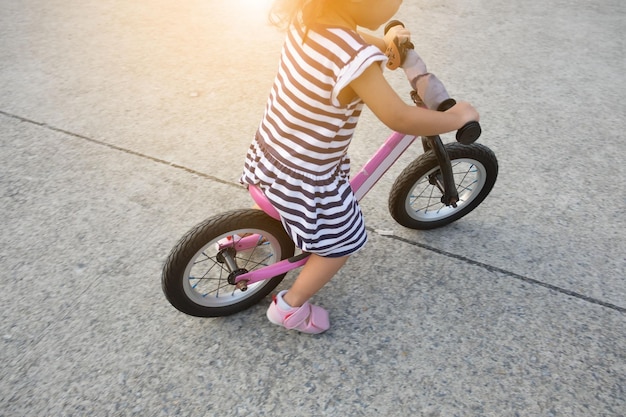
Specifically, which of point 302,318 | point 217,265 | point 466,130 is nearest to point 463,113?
point 466,130

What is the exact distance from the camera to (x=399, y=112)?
4.72 ft

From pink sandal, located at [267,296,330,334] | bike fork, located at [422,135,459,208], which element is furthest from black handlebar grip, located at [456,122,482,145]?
pink sandal, located at [267,296,330,334]

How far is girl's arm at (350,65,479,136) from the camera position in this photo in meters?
1.36

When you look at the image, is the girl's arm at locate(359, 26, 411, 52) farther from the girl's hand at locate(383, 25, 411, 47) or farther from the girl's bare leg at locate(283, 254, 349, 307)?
the girl's bare leg at locate(283, 254, 349, 307)

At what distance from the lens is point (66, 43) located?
3.63 metres

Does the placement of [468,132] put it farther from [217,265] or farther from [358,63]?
[217,265]

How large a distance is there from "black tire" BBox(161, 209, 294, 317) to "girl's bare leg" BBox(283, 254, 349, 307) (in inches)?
5.3

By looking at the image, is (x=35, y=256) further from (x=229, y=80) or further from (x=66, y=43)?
(x=66, y=43)

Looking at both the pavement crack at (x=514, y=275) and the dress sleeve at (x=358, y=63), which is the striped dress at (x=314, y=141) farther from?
the pavement crack at (x=514, y=275)

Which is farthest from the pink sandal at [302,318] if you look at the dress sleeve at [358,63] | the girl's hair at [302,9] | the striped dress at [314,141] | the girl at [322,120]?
the girl's hair at [302,9]

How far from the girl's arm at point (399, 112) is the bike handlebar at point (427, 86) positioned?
26mm

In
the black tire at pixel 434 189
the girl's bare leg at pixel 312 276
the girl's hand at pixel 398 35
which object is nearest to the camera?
the girl's hand at pixel 398 35

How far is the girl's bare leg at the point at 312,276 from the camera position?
1857 mm

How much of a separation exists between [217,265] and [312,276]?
0.54m
